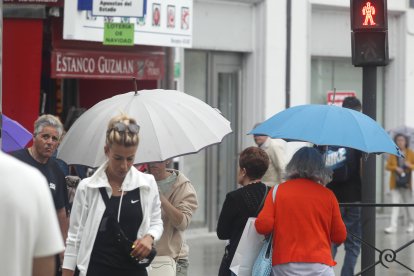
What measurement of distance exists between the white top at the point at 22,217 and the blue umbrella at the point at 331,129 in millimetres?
3621

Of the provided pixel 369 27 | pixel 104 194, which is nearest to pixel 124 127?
pixel 104 194

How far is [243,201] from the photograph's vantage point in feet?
23.7

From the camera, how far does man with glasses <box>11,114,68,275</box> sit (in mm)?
7559

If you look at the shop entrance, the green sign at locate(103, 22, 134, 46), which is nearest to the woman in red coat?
the green sign at locate(103, 22, 134, 46)

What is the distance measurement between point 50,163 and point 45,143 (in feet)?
0.64

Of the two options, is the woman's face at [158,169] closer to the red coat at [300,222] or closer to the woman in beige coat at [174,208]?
the woman in beige coat at [174,208]

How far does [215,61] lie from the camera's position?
53.5 feet

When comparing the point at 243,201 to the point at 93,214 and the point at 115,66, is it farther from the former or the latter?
the point at 115,66

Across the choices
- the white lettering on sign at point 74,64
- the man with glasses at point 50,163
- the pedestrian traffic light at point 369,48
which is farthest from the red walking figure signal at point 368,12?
the white lettering on sign at point 74,64

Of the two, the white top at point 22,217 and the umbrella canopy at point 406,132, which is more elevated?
the umbrella canopy at point 406,132

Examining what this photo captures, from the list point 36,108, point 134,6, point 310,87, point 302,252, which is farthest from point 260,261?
point 310,87

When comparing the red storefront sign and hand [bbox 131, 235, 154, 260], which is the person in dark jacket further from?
the red storefront sign

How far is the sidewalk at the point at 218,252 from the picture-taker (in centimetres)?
1295

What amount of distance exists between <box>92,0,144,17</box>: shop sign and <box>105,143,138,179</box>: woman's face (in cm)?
599
